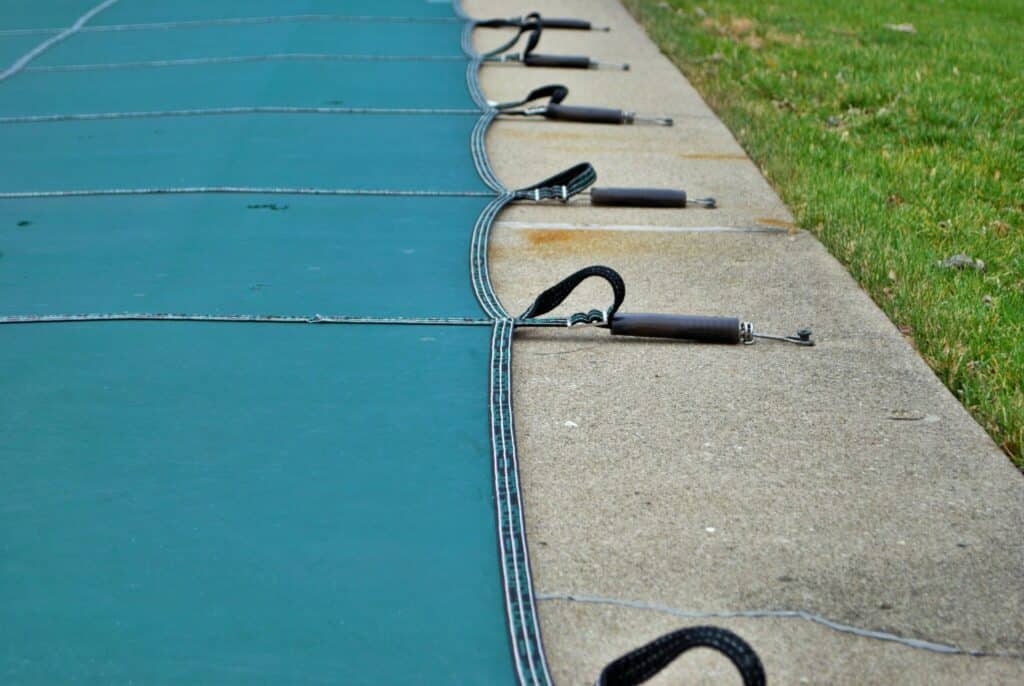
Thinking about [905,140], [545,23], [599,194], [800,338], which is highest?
[800,338]

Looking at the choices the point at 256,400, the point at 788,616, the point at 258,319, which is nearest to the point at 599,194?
the point at 258,319

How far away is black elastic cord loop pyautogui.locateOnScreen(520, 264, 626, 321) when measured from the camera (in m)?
3.29

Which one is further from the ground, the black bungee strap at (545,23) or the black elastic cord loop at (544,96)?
the black elastic cord loop at (544,96)

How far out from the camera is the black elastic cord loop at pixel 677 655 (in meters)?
1.73

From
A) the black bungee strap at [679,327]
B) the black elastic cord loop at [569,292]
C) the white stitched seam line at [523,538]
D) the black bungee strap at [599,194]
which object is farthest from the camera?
the black bungee strap at [599,194]

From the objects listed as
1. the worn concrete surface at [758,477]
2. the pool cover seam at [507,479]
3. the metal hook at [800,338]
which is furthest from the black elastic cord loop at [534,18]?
the metal hook at [800,338]

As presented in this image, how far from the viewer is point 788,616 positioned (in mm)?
2285

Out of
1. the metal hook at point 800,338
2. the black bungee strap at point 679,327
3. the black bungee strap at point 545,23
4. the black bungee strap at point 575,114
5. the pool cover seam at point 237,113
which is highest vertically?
the black bungee strap at point 679,327

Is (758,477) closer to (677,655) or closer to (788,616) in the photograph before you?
(788,616)

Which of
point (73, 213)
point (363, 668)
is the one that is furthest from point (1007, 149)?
point (363, 668)

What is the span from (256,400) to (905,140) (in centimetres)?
368

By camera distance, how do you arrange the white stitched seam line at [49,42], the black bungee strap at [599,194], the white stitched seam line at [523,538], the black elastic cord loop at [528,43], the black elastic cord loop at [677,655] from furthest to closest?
the black elastic cord loop at [528,43], the white stitched seam line at [49,42], the black bungee strap at [599,194], the white stitched seam line at [523,538], the black elastic cord loop at [677,655]

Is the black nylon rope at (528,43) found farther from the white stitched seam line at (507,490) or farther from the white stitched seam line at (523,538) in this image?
the white stitched seam line at (523,538)

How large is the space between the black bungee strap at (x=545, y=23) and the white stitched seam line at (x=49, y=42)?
2.55 meters
